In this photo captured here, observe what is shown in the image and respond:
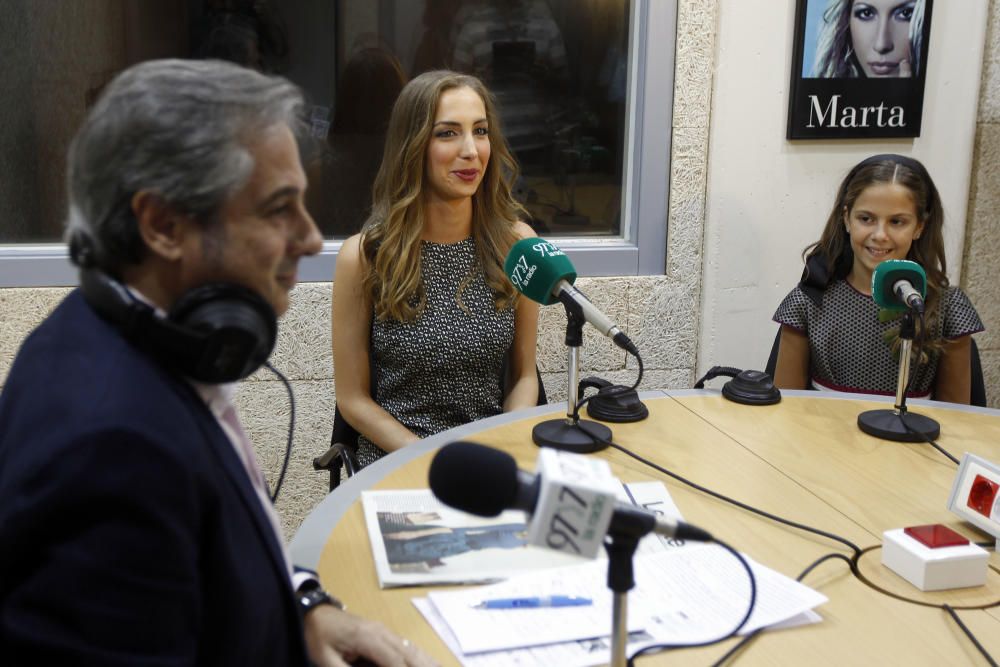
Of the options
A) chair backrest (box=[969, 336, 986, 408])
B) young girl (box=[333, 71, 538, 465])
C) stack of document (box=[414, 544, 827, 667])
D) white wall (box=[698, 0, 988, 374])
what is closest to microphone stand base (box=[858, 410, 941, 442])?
chair backrest (box=[969, 336, 986, 408])

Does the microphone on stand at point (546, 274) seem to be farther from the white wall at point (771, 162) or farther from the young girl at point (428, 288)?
the white wall at point (771, 162)

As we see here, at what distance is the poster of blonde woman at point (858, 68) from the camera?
9.36 feet

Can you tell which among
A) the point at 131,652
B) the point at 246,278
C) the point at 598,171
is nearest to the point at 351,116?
the point at 598,171

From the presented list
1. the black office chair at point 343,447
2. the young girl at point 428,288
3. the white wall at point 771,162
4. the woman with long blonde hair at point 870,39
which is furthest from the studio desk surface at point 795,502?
the woman with long blonde hair at point 870,39

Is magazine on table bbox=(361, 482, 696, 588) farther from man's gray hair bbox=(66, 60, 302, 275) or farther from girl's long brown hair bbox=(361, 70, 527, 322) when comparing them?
girl's long brown hair bbox=(361, 70, 527, 322)

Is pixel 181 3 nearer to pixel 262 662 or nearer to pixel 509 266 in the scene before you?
pixel 509 266

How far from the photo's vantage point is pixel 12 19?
2602mm

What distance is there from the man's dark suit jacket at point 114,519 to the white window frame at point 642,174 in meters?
1.95

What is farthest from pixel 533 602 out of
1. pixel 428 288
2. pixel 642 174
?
pixel 642 174

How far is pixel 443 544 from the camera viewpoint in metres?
1.38

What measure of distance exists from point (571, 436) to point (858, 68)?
5.74ft

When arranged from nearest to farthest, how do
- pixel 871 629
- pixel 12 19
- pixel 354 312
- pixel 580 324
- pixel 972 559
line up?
1. pixel 871 629
2. pixel 972 559
3. pixel 580 324
4. pixel 354 312
5. pixel 12 19

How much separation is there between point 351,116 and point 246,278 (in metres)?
2.08

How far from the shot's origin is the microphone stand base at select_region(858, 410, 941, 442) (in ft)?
6.15
